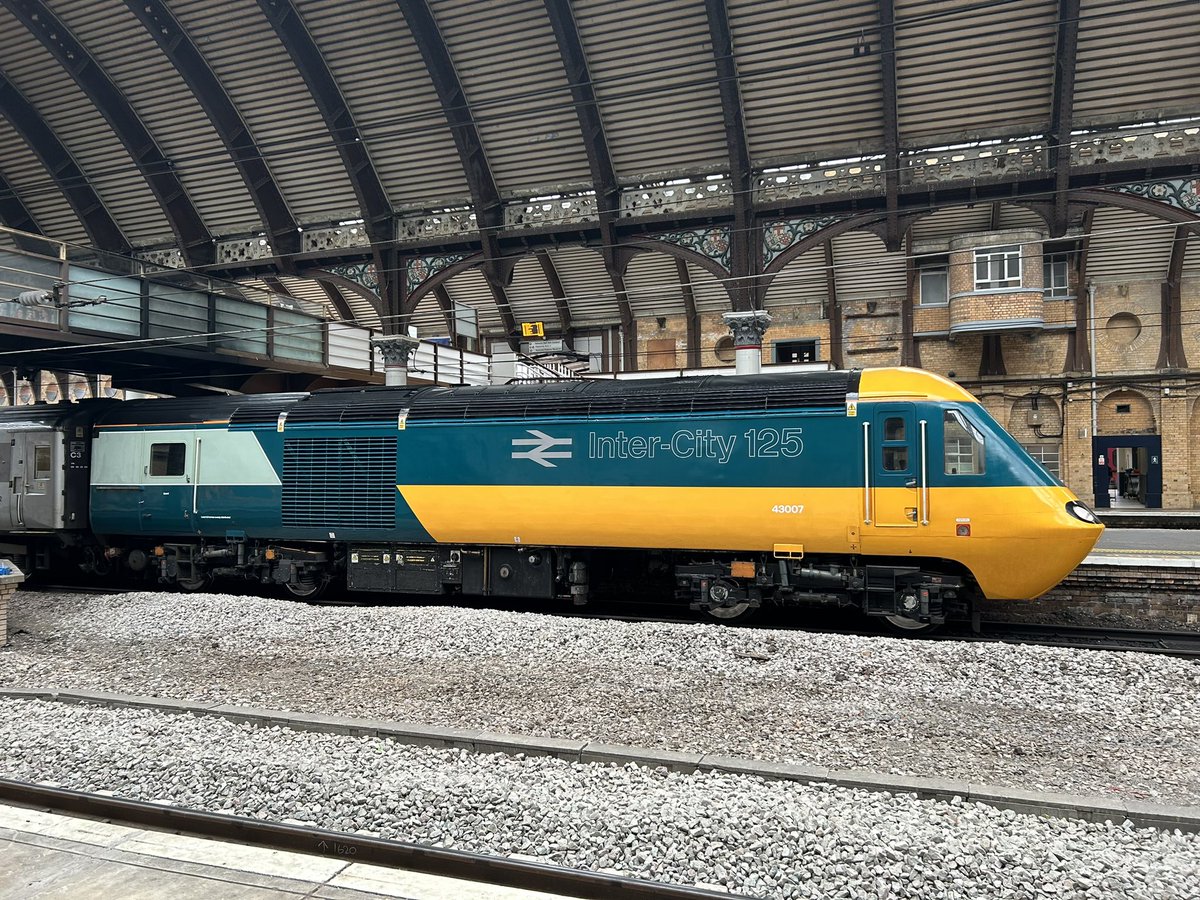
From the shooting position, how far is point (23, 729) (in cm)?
671

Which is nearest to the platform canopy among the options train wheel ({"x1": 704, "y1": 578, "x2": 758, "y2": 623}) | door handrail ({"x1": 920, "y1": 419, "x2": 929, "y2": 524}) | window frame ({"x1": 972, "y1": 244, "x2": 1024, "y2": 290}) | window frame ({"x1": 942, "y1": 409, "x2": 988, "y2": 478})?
window frame ({"x1": 972, "y1": 244, "x2": 1024, "y2": 290})

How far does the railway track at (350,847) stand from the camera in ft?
13.5

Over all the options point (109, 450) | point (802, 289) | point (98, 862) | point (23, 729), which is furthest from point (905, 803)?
point (802, 289)

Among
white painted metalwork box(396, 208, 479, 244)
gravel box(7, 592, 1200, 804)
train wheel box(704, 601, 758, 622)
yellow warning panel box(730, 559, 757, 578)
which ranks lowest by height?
gravel box(7, 592, 1200, 804)

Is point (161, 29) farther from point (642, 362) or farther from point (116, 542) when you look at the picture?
point (642, 362)

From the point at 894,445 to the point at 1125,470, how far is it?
2155 centimetres

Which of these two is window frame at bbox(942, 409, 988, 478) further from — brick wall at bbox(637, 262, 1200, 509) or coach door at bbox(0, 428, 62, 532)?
brick wall at bbox(637, 262, 1200, 509)

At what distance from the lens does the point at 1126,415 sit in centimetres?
2642

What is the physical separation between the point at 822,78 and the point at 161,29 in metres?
19.4

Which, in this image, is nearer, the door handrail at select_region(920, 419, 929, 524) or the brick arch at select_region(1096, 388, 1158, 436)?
the door handrail at select_region(920, 419, 929, 524)

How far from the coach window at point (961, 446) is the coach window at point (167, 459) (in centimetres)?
1258

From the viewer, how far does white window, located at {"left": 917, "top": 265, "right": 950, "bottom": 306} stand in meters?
27.7

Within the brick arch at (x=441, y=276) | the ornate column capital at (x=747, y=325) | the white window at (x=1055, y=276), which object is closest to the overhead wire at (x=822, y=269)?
the brick arch at (x=441, y=276)

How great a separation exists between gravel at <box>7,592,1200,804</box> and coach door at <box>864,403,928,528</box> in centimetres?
169
